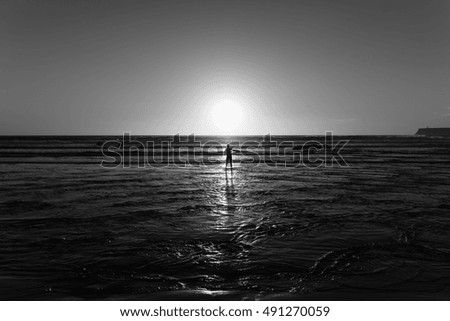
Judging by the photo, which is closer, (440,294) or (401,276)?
(440,294)

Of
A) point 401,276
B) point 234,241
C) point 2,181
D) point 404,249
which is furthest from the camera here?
point 2,181

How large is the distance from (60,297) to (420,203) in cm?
1405

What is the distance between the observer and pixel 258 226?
9961mm

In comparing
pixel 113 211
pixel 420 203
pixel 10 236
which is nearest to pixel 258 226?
pixel 113 211

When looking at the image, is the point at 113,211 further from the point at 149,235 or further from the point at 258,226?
the point at 258,226

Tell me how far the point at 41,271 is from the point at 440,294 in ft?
25.5

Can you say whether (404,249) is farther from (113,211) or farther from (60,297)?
(113,211)
